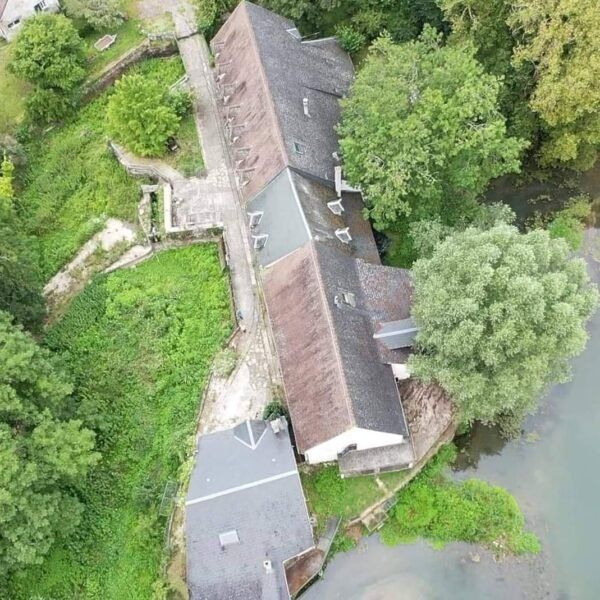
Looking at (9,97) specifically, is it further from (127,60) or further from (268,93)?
(268,93)

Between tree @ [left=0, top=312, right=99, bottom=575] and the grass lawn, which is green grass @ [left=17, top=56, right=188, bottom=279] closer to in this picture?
the grass lawn

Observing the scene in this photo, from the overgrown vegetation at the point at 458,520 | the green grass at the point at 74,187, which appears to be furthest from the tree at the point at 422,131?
the green grass at the point at 74,187

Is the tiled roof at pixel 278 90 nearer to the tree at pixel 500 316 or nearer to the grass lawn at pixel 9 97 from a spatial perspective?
the tree at pixel 500 316

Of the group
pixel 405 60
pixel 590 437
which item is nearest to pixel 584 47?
pixel 405 60

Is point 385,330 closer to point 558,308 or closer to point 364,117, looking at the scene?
point 558,308

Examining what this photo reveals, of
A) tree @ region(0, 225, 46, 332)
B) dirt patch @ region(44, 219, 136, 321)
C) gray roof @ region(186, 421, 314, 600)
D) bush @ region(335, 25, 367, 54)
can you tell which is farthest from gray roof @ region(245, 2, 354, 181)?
gray roof @ region(186, 421, 314, 600)

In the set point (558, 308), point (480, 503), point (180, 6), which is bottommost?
point (480, 503)

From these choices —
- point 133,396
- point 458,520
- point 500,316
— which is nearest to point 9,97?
point 133,396
